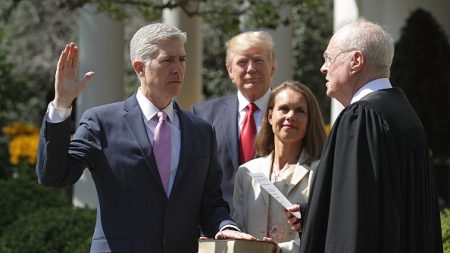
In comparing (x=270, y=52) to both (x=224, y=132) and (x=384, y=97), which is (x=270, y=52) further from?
(x=384, y=97)

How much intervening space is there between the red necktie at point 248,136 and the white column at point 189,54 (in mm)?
6426

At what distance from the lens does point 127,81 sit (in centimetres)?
2389

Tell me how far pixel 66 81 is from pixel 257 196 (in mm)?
1429

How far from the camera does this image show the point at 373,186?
14.5 feet

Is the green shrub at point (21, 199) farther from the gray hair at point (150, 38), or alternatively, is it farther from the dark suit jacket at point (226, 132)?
the gray hair at point (150, 38)

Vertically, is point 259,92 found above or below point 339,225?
above

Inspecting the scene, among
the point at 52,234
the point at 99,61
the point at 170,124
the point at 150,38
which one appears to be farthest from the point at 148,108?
the point at 99,61

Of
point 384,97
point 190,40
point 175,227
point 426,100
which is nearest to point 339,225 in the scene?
point 384,97

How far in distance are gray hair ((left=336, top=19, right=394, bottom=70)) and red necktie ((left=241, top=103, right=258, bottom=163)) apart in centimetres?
190

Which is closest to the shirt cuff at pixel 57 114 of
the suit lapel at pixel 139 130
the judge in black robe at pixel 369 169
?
the suit lapel at pixel 139 130

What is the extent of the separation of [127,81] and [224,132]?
57.5ft

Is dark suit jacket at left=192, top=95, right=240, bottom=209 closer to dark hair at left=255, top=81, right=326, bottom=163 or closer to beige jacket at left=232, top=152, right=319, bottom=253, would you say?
beige jacket at left=232, top=152, right=319, bottom=253

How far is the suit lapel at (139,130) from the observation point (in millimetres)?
5156

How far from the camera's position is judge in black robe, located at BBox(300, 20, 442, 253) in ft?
14.5
